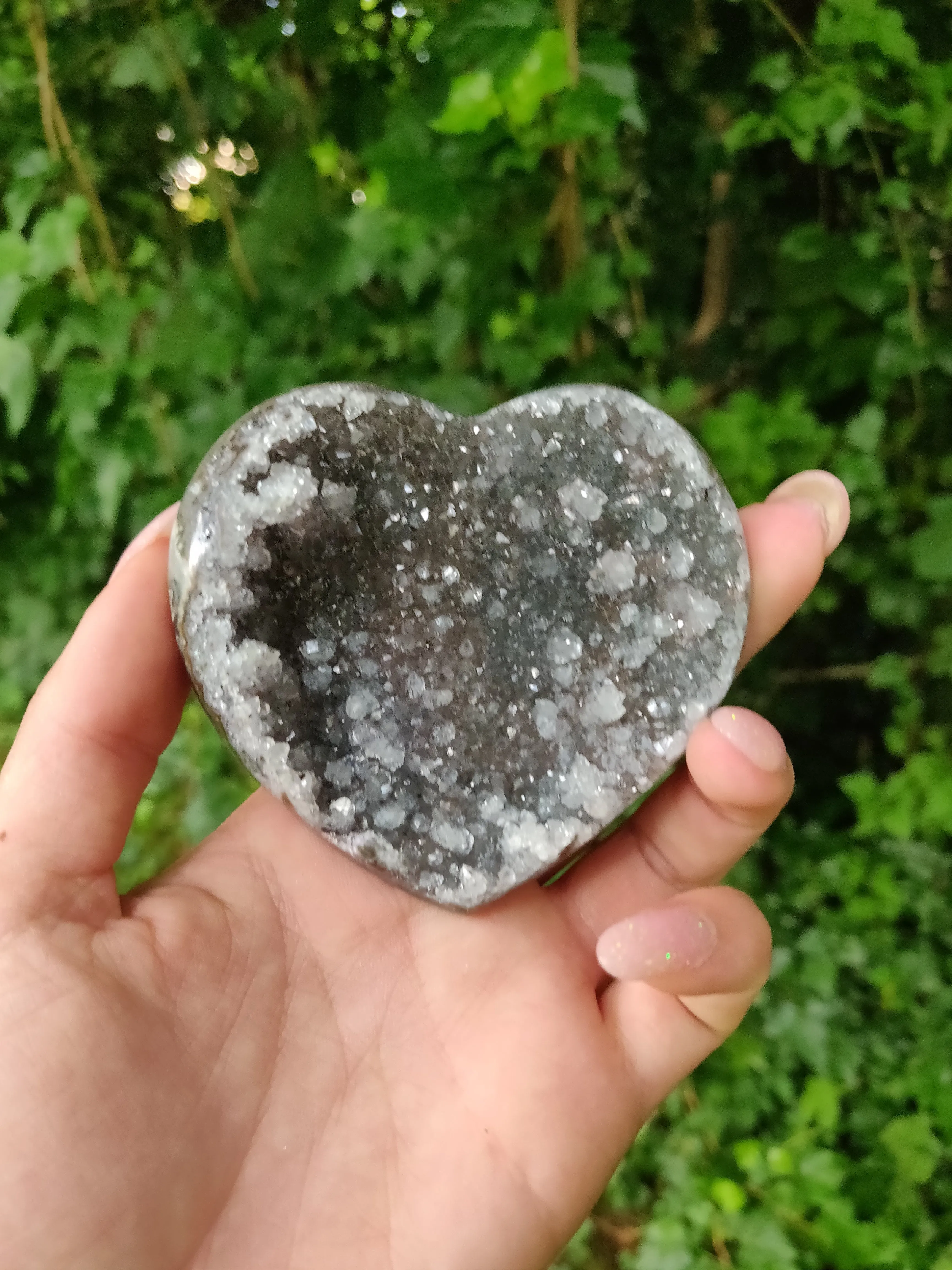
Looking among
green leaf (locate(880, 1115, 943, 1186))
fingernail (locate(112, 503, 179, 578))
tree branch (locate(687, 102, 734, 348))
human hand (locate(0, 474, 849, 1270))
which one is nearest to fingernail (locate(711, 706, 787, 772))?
human hand (locate(0, 474, 849, 1270))

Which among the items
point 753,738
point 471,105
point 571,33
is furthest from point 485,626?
point 571,33

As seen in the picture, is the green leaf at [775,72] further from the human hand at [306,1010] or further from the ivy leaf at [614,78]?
the human hand at [306,1010]

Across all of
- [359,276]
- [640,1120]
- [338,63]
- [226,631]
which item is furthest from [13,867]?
[338,63]

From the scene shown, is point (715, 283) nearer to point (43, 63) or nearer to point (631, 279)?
point (631, 279)

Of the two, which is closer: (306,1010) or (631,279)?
(306,1010)

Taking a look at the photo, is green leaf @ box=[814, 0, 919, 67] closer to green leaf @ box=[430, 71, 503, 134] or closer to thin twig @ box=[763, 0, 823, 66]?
thin twig @ box=[763, 0, 823, 66]

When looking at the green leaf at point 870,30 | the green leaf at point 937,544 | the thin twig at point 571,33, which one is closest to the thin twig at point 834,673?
the green leaf at point 937,544
